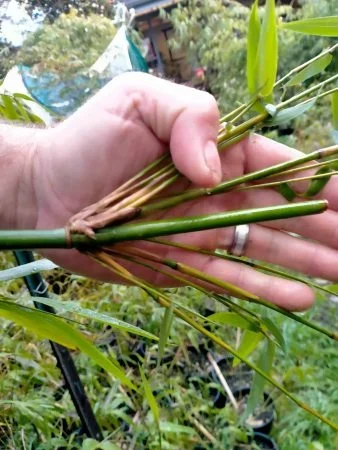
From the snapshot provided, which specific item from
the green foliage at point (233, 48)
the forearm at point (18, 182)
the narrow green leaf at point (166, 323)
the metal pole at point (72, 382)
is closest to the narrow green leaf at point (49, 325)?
the narrow green leaf at point (166, 323)

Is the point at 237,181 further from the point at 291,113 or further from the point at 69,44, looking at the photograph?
the point at 69,44

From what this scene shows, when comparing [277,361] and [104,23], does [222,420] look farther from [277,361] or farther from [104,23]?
[104,23]

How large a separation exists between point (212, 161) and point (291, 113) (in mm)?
69

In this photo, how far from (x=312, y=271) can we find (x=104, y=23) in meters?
1.97

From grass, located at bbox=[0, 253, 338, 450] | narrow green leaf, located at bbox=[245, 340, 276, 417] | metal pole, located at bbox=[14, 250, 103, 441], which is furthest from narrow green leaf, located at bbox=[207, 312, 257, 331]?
metal pole, located at bbox=[14, 250, 103, 441]

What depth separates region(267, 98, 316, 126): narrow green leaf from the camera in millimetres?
429

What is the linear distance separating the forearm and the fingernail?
0.24 m

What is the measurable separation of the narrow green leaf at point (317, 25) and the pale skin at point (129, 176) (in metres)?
0.10

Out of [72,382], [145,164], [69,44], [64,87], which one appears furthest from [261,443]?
[69,44]

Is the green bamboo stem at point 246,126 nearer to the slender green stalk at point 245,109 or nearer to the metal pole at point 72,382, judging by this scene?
the slender green stalk at point 245,109

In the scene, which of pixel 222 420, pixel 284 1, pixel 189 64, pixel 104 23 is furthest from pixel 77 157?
pixel 284 1

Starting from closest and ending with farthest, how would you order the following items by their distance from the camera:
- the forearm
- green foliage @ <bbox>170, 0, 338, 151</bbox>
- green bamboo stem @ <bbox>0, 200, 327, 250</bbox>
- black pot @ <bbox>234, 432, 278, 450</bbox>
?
1. green bamboo stem @ <bbox>0, 200, 327, 250</bbox>
2. the forearm
3. black pot @ <bbox>234, 432, 278, 450</bbox>
4. green foliage @ <bbox>170, 0, 338, 151</bbox>

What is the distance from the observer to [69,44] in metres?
2.55

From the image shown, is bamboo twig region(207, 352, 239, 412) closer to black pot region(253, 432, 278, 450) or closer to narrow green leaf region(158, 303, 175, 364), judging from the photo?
black pot region(253, 432, 278, 450)
